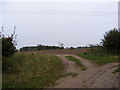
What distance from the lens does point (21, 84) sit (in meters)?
12.3

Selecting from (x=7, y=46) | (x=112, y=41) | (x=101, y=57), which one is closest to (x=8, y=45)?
(x=7, y=46)

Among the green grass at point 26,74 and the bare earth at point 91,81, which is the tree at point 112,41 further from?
the bare earth at point 91,81

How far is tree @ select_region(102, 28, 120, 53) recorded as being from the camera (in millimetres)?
44312

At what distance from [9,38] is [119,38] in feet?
99.4

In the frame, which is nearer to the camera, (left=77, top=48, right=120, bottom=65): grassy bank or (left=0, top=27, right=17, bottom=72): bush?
(left=0, top=27, right=17, bottom=72): bush

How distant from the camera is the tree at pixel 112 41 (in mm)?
44312

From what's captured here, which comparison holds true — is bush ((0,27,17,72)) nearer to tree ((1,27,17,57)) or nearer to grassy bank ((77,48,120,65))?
tree ((1,27,17,57))

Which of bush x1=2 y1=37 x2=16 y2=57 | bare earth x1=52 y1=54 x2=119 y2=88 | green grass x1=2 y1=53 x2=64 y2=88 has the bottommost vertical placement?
bare earth x1=52 y1=54 x2=119 y2=88

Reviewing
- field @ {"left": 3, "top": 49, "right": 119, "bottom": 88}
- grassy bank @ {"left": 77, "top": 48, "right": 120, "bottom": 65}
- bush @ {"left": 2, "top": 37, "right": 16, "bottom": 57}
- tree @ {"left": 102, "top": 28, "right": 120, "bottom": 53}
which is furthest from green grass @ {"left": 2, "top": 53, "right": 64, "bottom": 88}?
tree @ {"left": 102, "top": 28, "right": 120, "bottom": 53}

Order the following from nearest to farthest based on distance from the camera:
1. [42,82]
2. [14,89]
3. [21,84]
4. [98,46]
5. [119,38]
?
1. [14,89]
2. [21,84]
3. [42,82]
4. [119,38]
5. [98,46]

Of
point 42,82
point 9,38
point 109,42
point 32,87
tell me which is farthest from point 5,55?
point 109,42

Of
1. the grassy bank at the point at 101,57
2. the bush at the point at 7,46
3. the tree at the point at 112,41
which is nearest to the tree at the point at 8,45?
the bush at the point at 7,46

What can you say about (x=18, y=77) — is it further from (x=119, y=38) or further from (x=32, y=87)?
(x=119, y=38)

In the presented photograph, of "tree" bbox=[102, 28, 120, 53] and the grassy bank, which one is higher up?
"tree" bbox=[102, 28, 120, 53]
